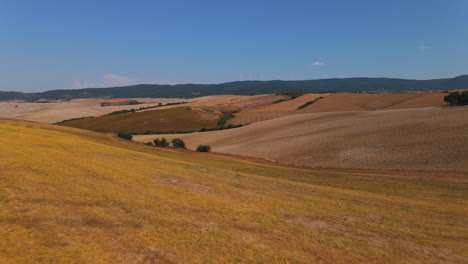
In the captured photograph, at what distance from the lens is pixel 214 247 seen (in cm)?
1098

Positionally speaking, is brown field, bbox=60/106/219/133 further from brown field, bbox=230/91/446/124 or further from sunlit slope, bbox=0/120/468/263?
sunlit slope, bbox=0/120/468/263

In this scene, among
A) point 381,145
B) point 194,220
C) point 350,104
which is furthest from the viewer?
point 350,104

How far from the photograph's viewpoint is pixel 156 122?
452 feet

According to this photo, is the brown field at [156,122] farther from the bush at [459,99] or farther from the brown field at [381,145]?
the bush at [459,99]

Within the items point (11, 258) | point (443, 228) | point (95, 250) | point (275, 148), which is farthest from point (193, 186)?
point (275, 148)

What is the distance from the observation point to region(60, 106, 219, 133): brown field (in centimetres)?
12794

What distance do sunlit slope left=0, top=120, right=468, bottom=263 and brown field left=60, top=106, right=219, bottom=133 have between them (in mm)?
105705

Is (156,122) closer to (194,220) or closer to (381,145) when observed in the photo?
(381,145)

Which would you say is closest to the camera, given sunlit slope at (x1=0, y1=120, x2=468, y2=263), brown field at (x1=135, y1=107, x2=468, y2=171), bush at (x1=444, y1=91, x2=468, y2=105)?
sunlit slope at (x1=0, y1=120, x2=468, y2=263)

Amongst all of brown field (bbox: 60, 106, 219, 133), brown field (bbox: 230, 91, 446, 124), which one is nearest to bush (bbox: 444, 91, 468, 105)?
brown field (bbox: 230, 91, 446, 124)

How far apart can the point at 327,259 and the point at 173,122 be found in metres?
131

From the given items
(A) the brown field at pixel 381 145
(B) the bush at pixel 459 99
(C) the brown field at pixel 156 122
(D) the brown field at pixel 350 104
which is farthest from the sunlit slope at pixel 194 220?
(D) the brown field at pixel 350 104

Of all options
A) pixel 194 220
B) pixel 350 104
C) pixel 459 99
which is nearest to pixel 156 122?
pixel 350 104

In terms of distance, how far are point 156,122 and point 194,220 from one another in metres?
130
